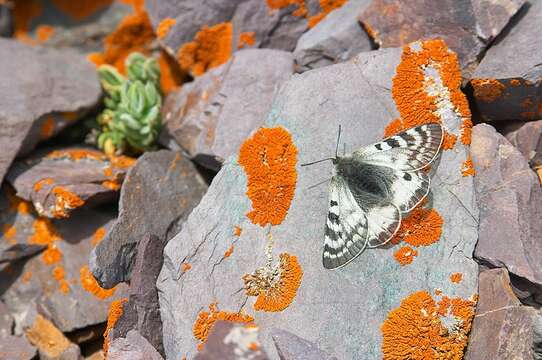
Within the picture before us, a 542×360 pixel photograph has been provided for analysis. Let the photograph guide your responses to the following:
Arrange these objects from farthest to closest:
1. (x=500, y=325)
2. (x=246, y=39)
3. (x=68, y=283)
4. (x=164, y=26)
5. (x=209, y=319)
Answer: (x=164, y=26) → (x=246, y=39) → (x=68, y=283) → (x=209, y=319) → (x=500, y=325)

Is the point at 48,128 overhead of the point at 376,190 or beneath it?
overhead

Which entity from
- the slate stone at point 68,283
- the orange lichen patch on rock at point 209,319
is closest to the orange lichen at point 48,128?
the slate stone at point 68,283

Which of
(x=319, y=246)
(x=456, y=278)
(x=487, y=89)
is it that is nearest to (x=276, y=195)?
(x=319, y=246)

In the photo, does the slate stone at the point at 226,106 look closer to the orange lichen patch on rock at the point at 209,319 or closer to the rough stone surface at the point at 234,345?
the orange lichen patch on rock at the point at 209,319

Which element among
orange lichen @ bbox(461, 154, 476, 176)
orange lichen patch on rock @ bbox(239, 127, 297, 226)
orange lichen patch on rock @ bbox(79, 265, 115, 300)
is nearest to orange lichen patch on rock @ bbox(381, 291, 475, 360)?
orange lichen @ bbox(461, 154, 476, 176)

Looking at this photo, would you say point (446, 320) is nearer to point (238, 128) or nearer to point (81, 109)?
point (238, 128)

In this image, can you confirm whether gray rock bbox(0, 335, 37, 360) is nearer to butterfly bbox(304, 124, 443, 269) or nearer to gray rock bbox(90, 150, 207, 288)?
gray rock bbox(90, 150, 207, 288)

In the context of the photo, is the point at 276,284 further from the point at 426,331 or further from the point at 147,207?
the point at 147,207
